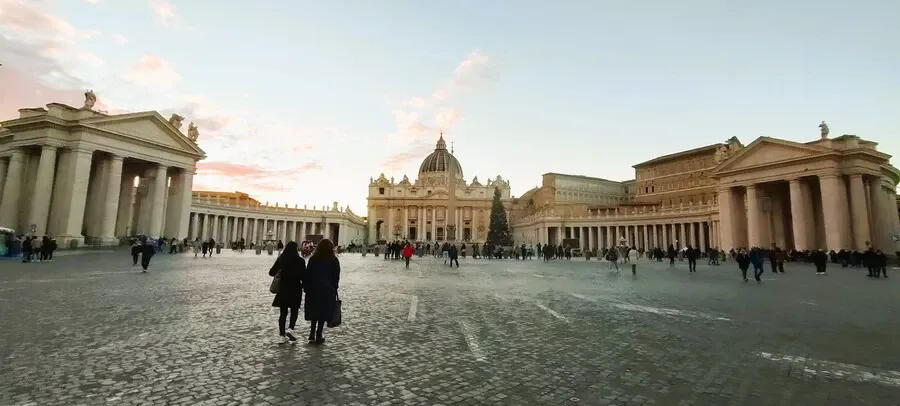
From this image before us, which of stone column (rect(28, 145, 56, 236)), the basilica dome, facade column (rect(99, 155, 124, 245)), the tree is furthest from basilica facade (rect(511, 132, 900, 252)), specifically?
the basilica dome

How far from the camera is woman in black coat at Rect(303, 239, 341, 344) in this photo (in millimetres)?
6168

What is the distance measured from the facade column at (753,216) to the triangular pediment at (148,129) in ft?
164

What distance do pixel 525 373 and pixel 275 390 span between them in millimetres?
2595

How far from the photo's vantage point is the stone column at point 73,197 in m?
30.0

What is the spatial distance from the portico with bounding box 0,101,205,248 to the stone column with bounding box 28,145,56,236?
51 millimetres

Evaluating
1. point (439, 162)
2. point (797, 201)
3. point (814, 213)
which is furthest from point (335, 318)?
point (439, 162)

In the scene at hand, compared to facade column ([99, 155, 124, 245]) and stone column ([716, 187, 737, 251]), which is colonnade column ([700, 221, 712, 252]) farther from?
facade column ([99, 155, 124, 245])

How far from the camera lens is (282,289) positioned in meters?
6.47

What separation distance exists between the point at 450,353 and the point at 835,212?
40.6 m

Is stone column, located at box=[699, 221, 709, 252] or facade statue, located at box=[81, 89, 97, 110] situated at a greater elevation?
facade statue, located at box=[81, 89, 97, 110]

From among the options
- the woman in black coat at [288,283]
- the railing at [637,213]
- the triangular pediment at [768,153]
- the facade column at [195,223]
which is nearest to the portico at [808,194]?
the triangular pediment at [768,153]

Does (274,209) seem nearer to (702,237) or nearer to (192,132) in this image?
(192,132)

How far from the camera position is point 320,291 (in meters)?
6.20

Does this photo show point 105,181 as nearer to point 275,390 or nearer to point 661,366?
point 275,390
